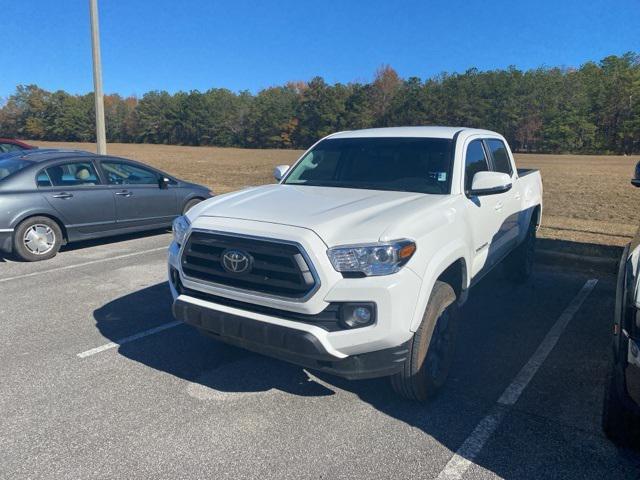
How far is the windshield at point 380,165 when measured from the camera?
437 centimetres

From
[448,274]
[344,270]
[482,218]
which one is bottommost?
[448,274]

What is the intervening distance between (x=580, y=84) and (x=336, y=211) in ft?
297

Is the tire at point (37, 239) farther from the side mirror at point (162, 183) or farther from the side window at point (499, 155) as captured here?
the side window at point (499, 155)

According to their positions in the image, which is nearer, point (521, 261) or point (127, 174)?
point (521, 261)

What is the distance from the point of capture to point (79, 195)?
793 centimetres

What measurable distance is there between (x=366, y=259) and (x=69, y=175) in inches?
260

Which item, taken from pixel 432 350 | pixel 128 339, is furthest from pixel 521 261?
pixel 128 339

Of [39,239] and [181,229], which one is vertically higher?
[181,229]

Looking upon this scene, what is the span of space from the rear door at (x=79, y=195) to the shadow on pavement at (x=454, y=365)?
8.71 ft

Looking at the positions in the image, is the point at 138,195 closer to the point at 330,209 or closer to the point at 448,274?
the point at 330,209

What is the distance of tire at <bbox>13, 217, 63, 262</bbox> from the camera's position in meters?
7.32

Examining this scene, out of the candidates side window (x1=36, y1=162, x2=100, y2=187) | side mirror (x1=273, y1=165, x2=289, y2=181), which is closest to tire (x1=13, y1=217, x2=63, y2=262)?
side window (x1=36, y1=162, x2=100, y2=187)

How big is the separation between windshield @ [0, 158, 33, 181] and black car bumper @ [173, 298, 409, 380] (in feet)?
19.5

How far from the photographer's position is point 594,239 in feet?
27.9
